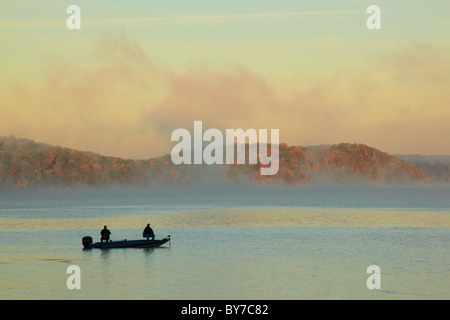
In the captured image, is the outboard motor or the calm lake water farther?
the outboard motor

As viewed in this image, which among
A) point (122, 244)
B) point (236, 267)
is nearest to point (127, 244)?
point (122, 244)

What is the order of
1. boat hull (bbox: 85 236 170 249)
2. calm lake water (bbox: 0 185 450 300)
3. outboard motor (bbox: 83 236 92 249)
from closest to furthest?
1. calm lake water (bbox: 0 185 450 300)
2. boat hull (bbox: 85 236 170 249)
3. outboard motor (bbox: 83 236 92 249)

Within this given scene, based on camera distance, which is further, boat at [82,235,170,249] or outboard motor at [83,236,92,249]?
outboard motor at [83,236,92,249]

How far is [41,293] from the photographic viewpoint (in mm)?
38969

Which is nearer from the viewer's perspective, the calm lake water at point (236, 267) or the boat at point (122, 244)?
the calm lake water at point (236, 267)

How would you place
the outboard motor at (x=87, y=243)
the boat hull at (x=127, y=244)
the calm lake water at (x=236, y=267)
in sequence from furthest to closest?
the outboard motor at (x=87, y=243) < the boat hull at (x=127, y=244) < the calm lake water at (x=236, y=267)

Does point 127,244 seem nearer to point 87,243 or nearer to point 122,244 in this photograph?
point 122,244

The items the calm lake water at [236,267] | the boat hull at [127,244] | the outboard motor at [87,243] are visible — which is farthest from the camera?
the outboard motor at [87,243]

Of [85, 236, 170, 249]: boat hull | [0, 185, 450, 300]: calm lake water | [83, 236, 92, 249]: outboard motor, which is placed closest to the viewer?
[0, 185, 450, 300]: calm lake water

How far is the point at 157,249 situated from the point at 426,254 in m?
27.8

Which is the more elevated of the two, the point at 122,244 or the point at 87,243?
the point at 87,243
